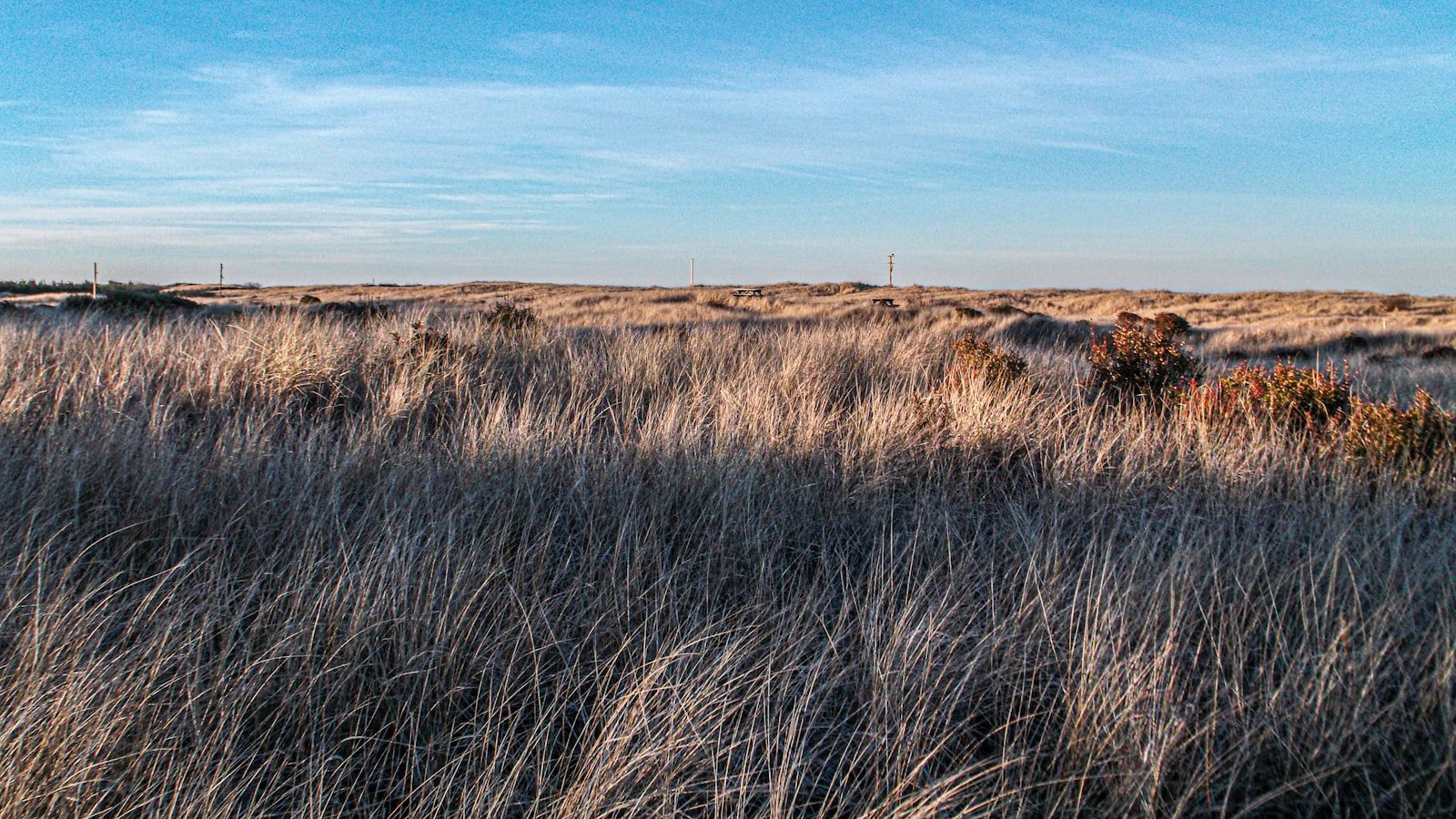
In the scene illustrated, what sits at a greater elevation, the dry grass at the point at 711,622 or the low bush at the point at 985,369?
the low bush at the point at 985,369

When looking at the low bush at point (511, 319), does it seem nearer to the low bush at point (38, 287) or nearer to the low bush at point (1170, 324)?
the low bush at point (1170, 324)

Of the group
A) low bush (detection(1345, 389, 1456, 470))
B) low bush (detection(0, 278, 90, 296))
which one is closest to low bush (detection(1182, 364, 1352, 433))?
low bush (detection(1345, 389, 1456, 470))

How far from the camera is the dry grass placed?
194 cm

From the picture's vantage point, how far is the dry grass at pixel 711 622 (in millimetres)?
1938

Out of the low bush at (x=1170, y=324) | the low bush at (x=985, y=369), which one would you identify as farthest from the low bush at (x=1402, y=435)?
the low bush at (x=1170, y=324)

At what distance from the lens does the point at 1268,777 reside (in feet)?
6.73

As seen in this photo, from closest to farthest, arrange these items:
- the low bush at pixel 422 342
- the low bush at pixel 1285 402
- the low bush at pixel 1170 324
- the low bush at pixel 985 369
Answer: the low bush at pixel 1285 402 < the low bush at pixel 985 369 < the low bush at pixel 422 342 < the low bush at pixel 1170 324

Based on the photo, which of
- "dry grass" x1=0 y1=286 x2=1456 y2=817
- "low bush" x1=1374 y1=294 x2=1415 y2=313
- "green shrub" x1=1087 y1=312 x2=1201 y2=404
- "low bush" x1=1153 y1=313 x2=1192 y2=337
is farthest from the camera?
"low bush" x1=1374 y1=294 x2=1415 y2=313

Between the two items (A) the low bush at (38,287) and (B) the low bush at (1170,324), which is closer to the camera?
(B) the low bush at (1170,324)

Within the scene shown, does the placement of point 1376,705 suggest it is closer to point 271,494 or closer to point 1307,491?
point 1307,491

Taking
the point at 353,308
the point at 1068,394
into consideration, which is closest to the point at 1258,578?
the point at 1068,394

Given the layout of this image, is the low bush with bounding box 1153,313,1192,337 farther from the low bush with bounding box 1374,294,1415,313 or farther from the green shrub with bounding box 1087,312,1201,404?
the low bush with bounding box 1374,294,1415,313

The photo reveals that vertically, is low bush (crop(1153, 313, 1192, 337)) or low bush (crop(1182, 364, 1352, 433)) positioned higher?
low bush (crop(1153, 313, 1192, 337))

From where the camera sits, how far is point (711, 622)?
105 inches
